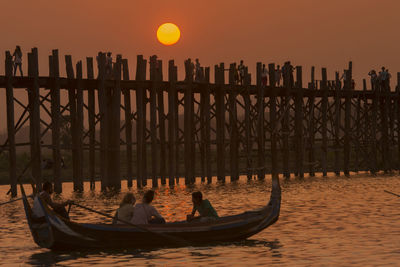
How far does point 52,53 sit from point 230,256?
734 inches

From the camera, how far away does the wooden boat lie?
18562 millimetres

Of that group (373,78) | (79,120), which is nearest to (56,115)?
(79,120)

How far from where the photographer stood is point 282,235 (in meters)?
21.6

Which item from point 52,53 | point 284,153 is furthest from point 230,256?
point 284,153

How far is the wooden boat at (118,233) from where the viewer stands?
731 inches

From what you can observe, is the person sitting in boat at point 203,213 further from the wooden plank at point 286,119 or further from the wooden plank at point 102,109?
the wooden plank at point 286,119

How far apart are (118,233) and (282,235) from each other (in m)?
4.46

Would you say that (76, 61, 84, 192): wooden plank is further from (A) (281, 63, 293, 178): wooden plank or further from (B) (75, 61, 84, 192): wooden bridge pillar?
(A) (281, 63, 293, 178): wooden plank

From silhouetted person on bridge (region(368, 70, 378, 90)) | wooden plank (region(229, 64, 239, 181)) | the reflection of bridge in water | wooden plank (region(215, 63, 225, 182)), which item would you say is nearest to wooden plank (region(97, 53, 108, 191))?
the reflection of bridge in water

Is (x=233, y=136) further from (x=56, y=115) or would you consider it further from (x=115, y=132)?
(x=56, y=115)

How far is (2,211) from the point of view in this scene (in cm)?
2967

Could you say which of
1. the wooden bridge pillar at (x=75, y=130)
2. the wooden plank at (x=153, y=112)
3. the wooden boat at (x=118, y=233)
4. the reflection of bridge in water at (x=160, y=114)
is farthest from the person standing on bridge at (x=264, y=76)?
the wooden boat at (x=118, y=233)

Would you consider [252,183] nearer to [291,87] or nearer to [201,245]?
[291,87]

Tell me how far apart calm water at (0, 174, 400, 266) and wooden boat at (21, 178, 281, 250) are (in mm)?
189
